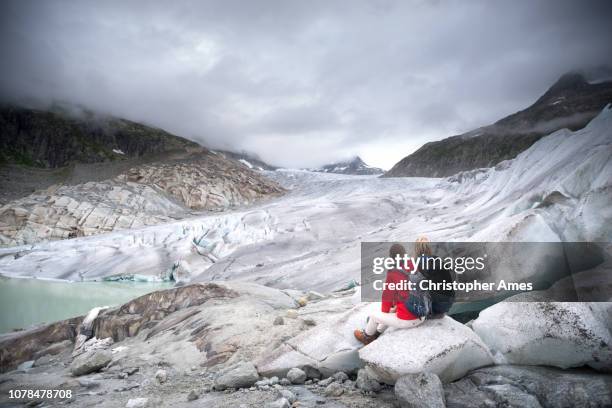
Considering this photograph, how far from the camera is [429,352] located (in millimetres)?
4488

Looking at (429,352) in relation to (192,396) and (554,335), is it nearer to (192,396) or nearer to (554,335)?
(554,335)

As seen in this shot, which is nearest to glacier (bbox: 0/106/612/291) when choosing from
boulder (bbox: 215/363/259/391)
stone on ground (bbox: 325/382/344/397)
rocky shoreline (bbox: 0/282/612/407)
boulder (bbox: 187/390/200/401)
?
rocky shoreline (bbox: 0/282/612/407)

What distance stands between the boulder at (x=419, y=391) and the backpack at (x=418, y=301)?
2.99ft

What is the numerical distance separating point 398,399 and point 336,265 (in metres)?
13.8

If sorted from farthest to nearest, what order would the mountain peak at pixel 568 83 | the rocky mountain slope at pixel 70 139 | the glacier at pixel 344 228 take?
1. the rocky mountain slope at pixel 70 139
2. the mountain peak at pixel 568 83
3. the glacier at pixel 344 228

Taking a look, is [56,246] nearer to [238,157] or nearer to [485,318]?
[485,318]

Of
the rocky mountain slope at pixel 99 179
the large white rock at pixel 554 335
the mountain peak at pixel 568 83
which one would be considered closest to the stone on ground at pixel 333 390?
the large white rock at pixel 554 335

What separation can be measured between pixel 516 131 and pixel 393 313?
119168 mm

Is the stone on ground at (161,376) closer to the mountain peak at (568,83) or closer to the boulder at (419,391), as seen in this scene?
the boulder at (419,391)

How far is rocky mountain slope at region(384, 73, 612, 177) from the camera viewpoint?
95500 mm

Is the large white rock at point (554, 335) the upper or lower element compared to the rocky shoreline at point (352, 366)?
upper


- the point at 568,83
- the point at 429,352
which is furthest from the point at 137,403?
the point at 568,83

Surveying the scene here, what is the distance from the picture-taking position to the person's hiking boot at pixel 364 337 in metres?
5.38

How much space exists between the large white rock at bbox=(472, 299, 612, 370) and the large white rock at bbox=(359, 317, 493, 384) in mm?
369
